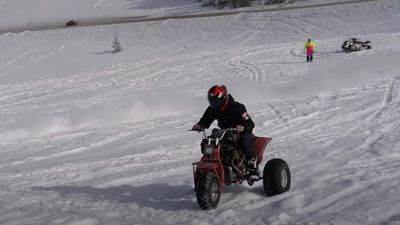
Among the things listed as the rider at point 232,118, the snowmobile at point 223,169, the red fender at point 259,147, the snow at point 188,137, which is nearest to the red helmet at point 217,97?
the rider at point 232,118

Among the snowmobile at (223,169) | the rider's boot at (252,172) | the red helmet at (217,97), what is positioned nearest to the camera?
the snowmobile at (223,169)

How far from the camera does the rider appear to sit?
6988mm

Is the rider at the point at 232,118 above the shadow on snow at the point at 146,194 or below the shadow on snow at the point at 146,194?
above

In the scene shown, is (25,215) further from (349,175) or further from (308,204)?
(349,175)

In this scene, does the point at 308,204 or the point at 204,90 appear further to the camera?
the point at 204,90

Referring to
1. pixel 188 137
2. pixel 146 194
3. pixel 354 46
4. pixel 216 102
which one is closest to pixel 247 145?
A: pixel 216 102

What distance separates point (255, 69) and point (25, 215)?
771 inches

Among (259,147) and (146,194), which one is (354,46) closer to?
(259,147)

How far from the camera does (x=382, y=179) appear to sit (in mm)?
7527

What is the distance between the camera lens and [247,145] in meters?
7.15

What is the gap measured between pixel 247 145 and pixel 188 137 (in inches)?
233

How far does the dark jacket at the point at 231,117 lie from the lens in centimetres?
715

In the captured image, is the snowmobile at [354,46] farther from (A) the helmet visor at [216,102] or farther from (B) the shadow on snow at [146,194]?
(A) the helmet visor at [216,102]

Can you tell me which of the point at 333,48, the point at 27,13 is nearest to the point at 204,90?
the point at 333,48
